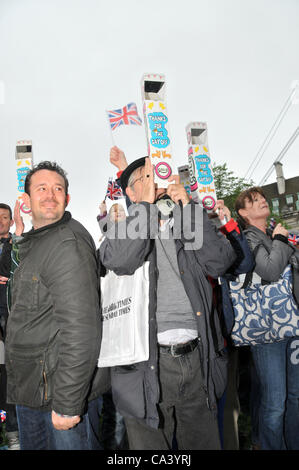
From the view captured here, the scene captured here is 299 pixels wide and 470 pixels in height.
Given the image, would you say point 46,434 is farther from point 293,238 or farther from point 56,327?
point 293,238

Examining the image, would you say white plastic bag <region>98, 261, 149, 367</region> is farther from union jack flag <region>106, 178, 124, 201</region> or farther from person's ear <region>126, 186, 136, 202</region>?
union jack flag <region>106, 178, 124, 201</region>

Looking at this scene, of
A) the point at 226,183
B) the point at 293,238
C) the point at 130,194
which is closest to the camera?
the point at 130,194

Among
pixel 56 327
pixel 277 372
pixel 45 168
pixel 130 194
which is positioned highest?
pixel 45 168

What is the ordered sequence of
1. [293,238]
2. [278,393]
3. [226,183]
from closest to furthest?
1. [278,393]
2. [293,238]
3. [226,183]

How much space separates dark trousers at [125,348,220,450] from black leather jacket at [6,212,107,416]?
14.6 inches

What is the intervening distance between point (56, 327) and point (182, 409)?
79 centimetres

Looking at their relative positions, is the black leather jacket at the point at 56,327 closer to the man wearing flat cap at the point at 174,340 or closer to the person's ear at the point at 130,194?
the man wearing flat cap at the point at 174,340

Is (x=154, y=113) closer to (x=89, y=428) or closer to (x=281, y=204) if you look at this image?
(x=89, y=428)

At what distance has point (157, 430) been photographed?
1671mm

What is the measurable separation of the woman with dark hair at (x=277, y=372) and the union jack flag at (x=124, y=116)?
2.41 m

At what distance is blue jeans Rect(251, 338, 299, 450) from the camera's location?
257 centimetres

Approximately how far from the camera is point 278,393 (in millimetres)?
2572

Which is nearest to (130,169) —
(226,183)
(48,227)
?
(48,227)
